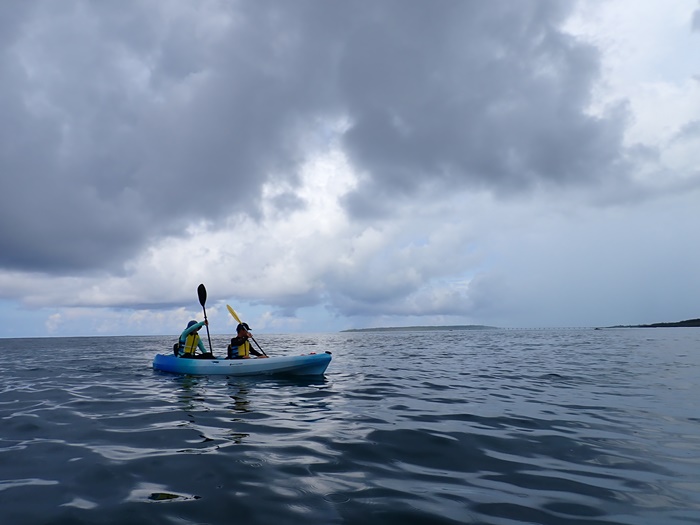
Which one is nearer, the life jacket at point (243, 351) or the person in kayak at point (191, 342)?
the life jacket at point (243, 351)

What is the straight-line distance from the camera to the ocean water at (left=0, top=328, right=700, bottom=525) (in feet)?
15.0

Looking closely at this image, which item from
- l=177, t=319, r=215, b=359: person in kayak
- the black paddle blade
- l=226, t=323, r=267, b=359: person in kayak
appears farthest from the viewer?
the black paddle blade

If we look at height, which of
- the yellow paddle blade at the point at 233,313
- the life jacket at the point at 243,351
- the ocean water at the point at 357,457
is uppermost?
the yellow paddle blade at the point at 233,313

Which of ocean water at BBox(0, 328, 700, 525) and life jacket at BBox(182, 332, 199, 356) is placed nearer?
ocean water at BBox(0, 328, 700, 525)

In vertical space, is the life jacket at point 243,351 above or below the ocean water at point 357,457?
above

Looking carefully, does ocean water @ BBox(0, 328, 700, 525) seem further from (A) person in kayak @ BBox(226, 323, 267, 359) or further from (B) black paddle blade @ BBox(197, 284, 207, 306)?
(B) black paddle blade @ BBox(197, 284, 207, 306)

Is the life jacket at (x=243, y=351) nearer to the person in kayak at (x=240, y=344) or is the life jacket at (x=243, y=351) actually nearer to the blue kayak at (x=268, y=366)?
the person in kayak at (x=240, y=344)

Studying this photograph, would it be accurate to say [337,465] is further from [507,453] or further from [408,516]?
[507,453]

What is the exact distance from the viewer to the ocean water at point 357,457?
15.0 ft

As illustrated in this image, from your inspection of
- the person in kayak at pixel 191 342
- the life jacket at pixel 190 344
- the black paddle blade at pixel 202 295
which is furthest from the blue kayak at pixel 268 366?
the black paddle blade at pixel 202 295

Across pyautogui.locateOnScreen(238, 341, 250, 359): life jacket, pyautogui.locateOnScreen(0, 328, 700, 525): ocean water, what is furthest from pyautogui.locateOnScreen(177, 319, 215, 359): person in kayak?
pyautogui.locateOnScreen(0, 328, 700, 525): ocean water

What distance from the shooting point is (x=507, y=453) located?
6594 mm

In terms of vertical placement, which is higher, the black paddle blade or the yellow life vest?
the black paddle blade

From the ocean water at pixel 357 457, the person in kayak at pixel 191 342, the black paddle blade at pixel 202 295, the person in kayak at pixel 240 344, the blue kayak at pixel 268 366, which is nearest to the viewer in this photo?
the ocean water at pixel 357 457
